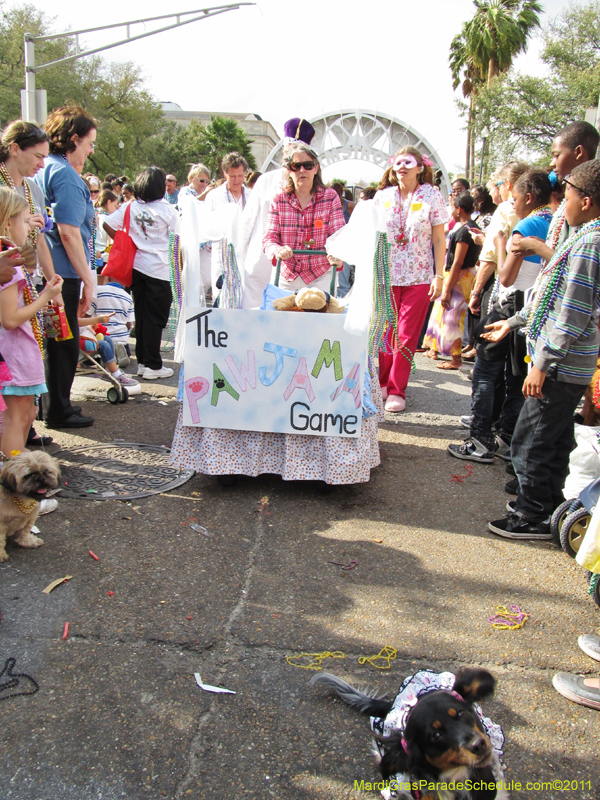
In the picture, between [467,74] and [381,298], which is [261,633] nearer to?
[381,298]

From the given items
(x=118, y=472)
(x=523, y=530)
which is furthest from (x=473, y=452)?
(x=118, y=472)

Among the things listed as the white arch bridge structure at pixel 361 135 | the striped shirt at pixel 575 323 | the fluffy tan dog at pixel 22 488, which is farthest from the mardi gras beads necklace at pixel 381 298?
the white arch bridge structure at pixel 361 135

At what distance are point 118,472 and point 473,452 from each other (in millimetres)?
2678

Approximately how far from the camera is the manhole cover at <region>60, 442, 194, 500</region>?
3.86 meters

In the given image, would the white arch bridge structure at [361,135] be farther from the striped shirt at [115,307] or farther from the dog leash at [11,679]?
the dog leash at [11,679]

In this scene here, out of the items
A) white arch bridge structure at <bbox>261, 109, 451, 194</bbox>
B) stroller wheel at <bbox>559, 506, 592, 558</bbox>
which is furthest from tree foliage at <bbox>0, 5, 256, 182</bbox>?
stroller wheel at <bbox>559, 506, 592, 558</bbox>

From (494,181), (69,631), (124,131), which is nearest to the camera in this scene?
(69,631)

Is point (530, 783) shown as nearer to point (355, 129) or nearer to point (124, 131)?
point (355, 129)

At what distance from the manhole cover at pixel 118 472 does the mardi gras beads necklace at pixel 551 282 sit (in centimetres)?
241

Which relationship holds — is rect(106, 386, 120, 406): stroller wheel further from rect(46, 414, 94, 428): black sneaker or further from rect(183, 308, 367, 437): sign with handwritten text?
rect(183, 308, 367, 437): sign with handwritten text

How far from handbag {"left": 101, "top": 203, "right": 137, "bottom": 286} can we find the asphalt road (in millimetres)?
3021

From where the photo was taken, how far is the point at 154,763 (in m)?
1.88

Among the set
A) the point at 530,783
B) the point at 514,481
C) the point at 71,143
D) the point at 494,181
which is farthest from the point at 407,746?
the point at 494,181

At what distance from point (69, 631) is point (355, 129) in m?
23.9
